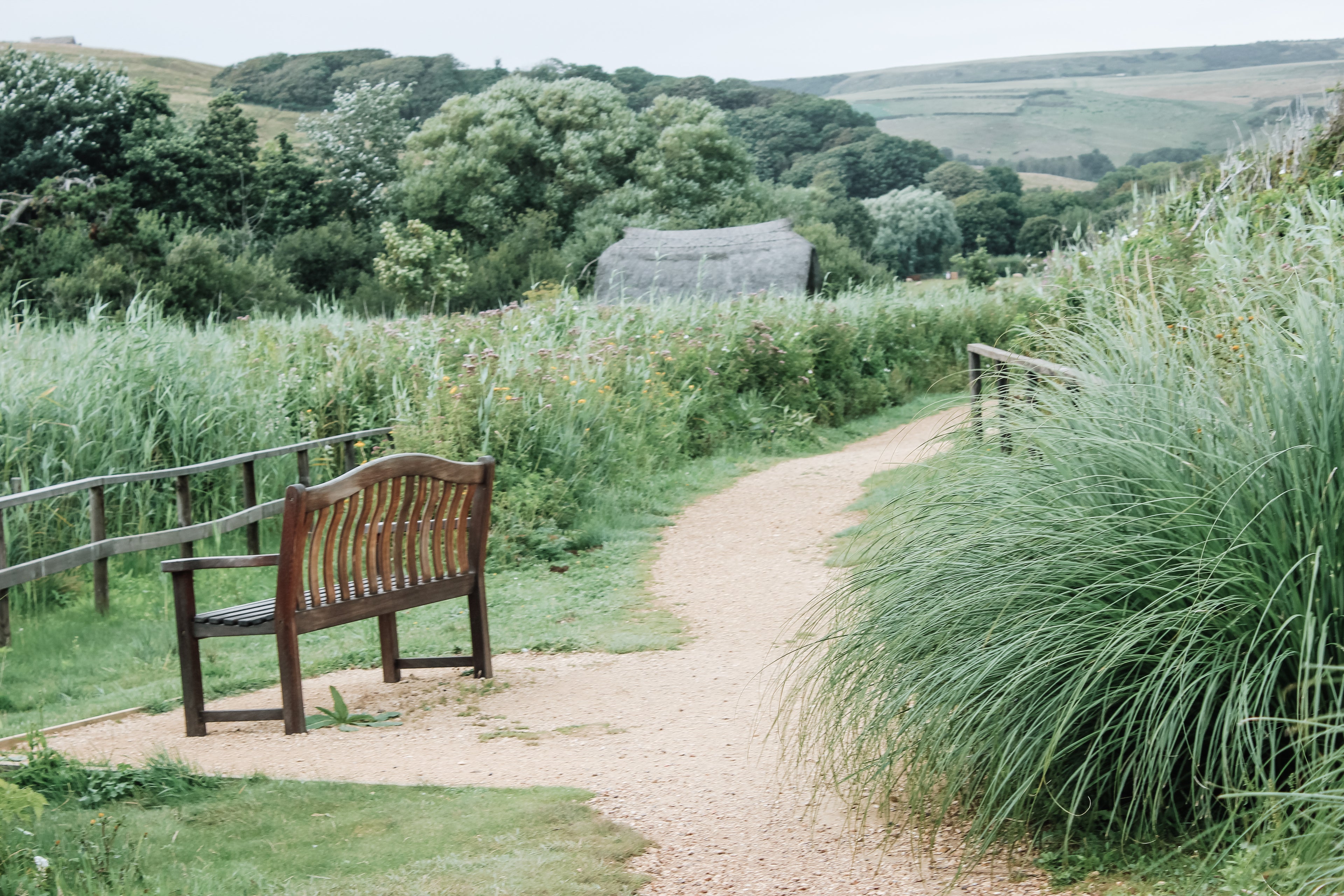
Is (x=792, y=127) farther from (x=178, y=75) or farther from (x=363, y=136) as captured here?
(x=178, y=75)

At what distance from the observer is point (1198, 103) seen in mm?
83312

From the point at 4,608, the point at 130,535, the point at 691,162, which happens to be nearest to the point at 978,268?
the point at 691,162

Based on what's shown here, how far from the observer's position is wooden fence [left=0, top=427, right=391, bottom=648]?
603cm

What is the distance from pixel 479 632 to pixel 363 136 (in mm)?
48000

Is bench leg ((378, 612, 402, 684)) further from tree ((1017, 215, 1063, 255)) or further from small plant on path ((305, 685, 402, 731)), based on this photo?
tree ((1017, 215, 1063, 255))

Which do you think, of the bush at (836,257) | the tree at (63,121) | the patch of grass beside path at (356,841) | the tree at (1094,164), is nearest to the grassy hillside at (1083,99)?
the tree at (1094,164)

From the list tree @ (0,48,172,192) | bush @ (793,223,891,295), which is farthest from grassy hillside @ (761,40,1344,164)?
tree @ (0,48,172,192)

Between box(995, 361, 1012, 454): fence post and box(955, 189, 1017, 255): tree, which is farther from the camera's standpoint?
box(955, 189, 1017, 255): tree

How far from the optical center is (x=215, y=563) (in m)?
4.53

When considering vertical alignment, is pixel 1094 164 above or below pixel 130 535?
above

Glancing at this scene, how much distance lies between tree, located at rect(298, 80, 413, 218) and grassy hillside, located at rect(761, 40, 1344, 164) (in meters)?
Result: 32.6

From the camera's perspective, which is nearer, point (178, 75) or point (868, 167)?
point (868, 167)

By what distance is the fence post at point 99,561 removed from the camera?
21.5 ft

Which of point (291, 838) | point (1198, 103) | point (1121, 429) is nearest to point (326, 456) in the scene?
point (291, 838)
